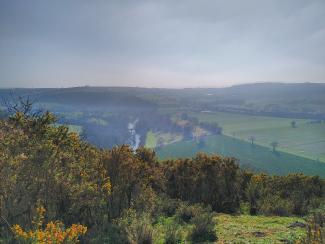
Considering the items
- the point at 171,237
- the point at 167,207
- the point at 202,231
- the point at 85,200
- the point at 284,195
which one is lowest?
the point at 284,195

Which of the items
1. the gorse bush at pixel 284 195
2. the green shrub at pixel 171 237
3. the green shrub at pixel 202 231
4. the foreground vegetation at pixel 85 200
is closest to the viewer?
the foreground vegetation at pixel 85 200

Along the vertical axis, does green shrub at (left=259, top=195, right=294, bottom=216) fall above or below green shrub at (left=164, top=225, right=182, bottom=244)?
below

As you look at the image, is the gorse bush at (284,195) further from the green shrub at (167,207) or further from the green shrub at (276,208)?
the green shrub at (167,207)

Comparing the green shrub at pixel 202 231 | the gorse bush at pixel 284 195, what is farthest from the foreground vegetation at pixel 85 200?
the gorse bush at pixel 284 195

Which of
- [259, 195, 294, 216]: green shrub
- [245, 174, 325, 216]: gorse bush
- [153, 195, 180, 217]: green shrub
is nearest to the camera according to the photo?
[153, 195, 180, 217]: green shrub

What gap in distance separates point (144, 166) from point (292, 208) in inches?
561

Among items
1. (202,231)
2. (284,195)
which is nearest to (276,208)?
(284,195)

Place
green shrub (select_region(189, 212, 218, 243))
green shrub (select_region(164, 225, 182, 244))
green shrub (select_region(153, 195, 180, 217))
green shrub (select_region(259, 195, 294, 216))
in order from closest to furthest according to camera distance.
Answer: green shrub (select_region(164, 225, 182, 244)) < green shrub (select_region(189, 212, 218, 243)) < green shrub (select_region(153, 195, 180, 217)) < green shrub (select_region(259, 195, 294, 216))

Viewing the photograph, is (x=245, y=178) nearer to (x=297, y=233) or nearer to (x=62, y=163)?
(x=297, y=233)

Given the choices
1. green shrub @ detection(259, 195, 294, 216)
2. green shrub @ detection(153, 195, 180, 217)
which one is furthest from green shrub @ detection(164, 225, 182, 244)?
green shrub @ detection(259, 195, 294, 216)

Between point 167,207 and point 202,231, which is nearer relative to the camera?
point 202,231

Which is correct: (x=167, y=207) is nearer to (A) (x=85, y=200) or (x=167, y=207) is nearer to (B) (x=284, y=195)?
(A) (x=85, y=200)

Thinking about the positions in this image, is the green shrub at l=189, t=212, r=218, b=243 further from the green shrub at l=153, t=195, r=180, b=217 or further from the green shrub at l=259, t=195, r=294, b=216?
the green shrub at l=259, t=195, r=294, b=216

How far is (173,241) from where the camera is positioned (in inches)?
497
